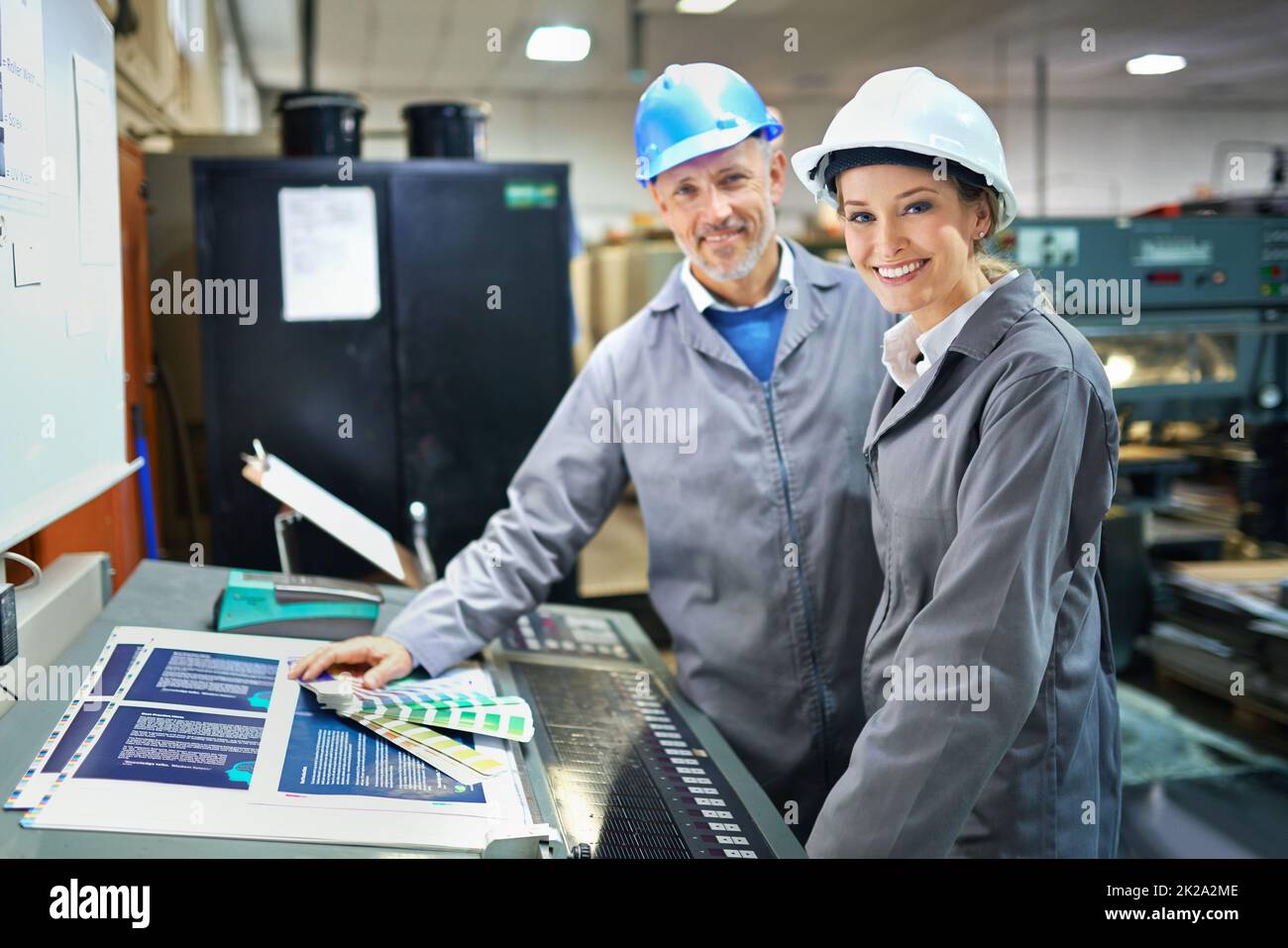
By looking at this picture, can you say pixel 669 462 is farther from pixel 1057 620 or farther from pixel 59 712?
pixel 59 712

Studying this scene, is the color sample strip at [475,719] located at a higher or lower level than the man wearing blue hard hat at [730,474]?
lower

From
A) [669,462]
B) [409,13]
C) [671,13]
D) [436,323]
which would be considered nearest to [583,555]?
[436,323]

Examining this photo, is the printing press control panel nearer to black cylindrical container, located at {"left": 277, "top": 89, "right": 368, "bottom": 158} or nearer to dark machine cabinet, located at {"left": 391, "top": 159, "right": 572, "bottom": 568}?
dark machine cabinet, located at {"left": 391, "top": 159, "right": 572, "bottom": 568}

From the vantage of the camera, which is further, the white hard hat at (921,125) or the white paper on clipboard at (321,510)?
the white paper on clipboard at (321,510)

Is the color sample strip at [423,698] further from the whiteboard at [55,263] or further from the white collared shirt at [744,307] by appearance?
the white collared shirt at [744,307]

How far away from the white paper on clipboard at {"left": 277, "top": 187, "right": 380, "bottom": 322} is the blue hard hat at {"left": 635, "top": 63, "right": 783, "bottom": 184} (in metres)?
1.46

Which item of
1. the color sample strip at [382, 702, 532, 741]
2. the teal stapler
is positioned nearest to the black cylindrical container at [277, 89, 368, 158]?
the teal stapler

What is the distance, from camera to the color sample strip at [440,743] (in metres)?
1.15

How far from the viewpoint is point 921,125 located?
992 millimetres

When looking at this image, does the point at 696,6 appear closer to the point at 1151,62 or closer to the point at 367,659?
the point at 1151,62

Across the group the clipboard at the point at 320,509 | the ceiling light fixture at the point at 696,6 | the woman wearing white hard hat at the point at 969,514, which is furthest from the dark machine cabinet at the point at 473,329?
the woman wearing white hard hat at the point at 969,514

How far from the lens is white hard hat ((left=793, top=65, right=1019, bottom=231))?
3.26ft

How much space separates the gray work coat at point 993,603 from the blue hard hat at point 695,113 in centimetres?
45

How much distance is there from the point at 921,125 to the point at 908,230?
100mm
